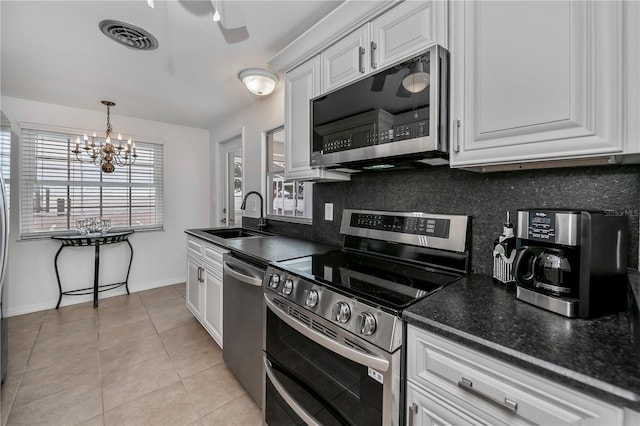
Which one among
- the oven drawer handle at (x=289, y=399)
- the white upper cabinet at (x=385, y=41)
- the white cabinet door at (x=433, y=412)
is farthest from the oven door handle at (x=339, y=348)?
the white upper cabinet at (x=385, y=41)

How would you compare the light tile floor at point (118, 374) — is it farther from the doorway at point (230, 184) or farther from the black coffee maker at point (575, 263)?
the black coffee maker at point (575, 263)

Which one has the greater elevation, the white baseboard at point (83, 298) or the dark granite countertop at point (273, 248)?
the dark granite countertop at point (273, 248)

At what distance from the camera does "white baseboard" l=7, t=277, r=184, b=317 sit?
3.00m

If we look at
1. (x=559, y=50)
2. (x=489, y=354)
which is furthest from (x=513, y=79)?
(x=489, y=354)

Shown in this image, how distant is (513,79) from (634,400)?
92 cm

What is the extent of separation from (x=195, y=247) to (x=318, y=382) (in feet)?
6.18

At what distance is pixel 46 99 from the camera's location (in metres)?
3.00

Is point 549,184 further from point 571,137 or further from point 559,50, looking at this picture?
point 559,50

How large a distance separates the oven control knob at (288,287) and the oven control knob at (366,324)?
0.42m

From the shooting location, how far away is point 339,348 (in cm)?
99

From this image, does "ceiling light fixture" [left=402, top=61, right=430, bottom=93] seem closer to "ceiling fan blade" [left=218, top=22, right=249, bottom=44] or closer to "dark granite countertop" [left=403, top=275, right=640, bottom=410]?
"dark granite countertop" [left=403, top=275, right=640, bottom=410]

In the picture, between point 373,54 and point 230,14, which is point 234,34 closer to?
point 230,14

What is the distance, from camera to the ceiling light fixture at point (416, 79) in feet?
3.68

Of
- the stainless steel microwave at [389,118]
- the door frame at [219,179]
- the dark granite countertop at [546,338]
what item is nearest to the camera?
the dark granite countertop at [546,338]
